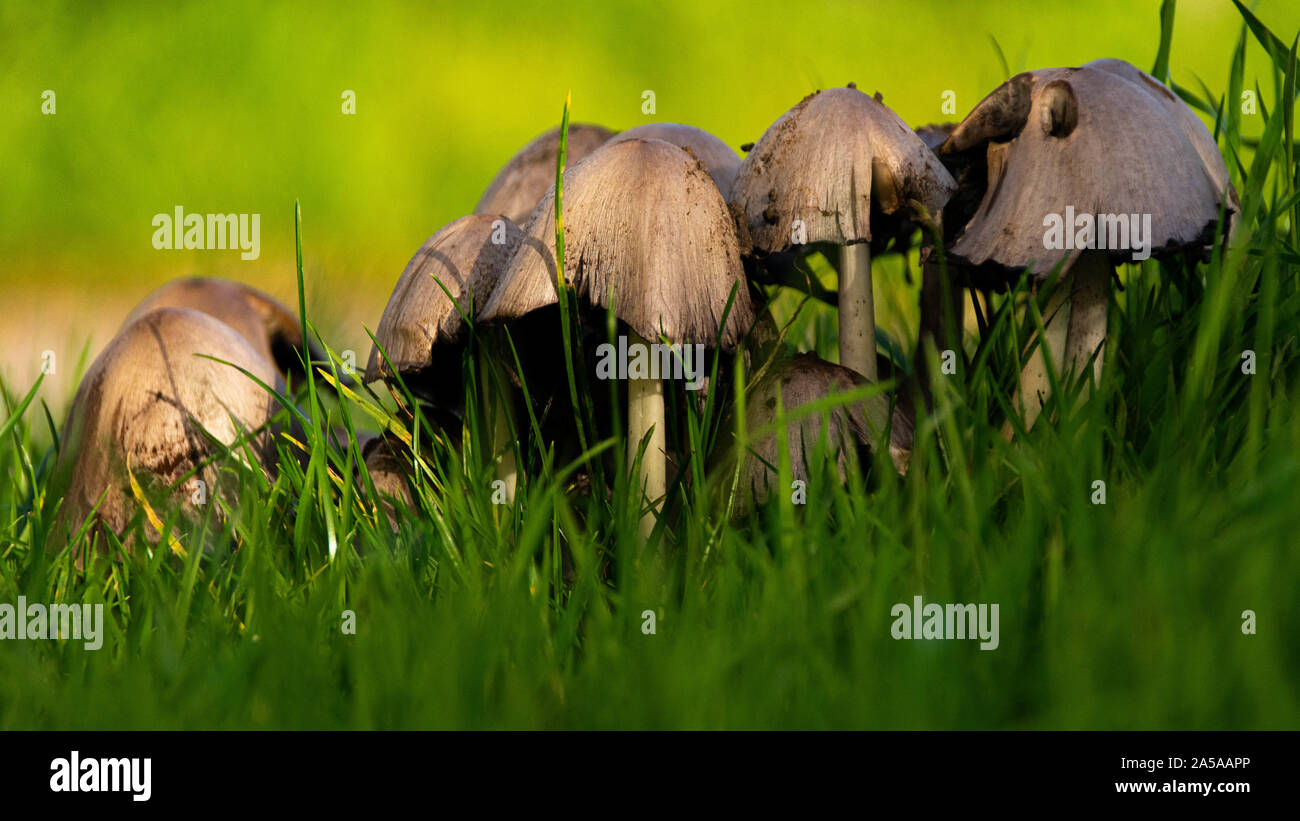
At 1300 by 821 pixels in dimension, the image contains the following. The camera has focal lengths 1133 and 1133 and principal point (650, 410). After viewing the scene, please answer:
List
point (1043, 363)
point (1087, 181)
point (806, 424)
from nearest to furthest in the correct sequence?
point (1087, 181) < point (806, 424) < point (1043, 363)

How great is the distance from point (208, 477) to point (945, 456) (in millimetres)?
1391

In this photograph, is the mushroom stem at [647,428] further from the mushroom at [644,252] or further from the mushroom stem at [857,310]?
the mushroom stem at [857,310]

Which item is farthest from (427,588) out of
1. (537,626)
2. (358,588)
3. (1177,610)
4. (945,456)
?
(1177,610)

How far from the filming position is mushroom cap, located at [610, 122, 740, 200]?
2.20 metres

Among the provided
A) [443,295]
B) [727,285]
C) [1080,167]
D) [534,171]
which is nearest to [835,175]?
[727,285]

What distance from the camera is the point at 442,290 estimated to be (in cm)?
203

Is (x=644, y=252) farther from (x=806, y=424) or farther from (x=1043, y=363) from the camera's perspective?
(x=1043, y=363)

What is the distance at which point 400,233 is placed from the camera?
6.05 m

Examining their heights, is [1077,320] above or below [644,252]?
below

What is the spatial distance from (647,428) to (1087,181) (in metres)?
0.83

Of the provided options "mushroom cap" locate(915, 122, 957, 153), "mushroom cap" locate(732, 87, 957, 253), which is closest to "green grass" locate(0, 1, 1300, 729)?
"mushroom cap" locate(732, 87, 957, 253)

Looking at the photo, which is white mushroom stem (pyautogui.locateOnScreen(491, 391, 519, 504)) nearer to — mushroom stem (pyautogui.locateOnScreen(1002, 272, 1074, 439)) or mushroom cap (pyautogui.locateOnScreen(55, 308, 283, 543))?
mushroom cap (pyautogui.locateOnScreen(55, 308, 283, 543))

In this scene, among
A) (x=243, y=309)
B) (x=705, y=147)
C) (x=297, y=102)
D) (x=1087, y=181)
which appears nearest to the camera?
(x=1087, y=181)

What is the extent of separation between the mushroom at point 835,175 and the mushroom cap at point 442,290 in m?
0.45
